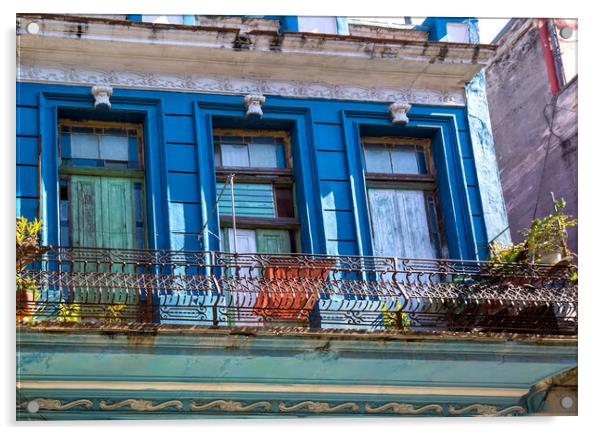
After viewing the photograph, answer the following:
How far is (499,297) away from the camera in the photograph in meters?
8.67

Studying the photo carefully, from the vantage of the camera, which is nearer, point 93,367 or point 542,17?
point 93,367

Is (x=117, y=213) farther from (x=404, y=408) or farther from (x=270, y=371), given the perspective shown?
(x=404, y=408)

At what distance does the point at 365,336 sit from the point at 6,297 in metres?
1.79

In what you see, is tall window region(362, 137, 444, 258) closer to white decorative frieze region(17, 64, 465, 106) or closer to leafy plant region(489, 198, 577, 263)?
white decorative frieze region(17, 64, 465, 106)

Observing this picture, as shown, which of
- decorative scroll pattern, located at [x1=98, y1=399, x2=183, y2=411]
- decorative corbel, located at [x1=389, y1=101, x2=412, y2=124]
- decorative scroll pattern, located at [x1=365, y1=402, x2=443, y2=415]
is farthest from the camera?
decorative corbel, located at [x1=389, y1=101, x2=412, y2=124]

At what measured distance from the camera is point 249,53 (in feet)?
30.5

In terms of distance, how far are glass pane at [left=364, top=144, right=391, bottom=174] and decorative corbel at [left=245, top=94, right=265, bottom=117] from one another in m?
0.70

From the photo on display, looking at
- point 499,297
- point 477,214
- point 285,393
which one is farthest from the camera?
point 477,214

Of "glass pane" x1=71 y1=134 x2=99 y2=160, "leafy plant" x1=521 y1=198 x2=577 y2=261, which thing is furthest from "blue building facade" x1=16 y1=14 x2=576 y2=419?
"leafy plant" x1=521 y1=198 x2=577 y2=261

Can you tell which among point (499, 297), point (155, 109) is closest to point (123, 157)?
point (155, 109)

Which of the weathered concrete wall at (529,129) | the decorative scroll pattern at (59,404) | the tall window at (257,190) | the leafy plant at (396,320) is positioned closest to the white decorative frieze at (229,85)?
the tall window at (257,190)

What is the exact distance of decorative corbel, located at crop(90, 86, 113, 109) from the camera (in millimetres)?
9000

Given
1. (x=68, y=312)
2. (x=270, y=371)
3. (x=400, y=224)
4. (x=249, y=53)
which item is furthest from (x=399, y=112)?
(x=68, y=312)

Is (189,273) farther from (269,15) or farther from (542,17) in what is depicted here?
(542,17)
